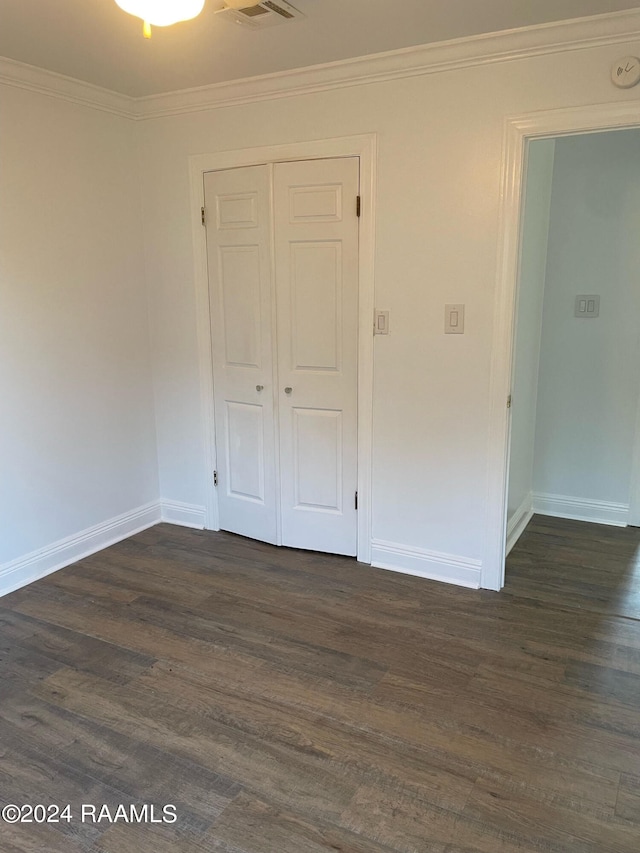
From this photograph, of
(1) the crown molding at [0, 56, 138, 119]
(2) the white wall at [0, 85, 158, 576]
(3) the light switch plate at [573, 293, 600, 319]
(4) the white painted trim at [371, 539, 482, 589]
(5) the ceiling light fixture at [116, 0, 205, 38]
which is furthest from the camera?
(3) the light switch plate at [573, 293, 600, 319]

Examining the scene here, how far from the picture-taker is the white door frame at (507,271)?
258 cm

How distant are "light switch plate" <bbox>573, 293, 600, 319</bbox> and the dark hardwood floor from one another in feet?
4.93

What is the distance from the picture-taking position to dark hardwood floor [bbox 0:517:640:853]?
1803mm

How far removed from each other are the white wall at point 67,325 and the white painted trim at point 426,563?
62.1 inches

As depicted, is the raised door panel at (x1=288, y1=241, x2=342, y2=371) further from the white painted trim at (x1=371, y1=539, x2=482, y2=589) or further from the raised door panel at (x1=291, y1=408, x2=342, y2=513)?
the white painted trim at (x1=371, y1=539, x2=482, y2=589)

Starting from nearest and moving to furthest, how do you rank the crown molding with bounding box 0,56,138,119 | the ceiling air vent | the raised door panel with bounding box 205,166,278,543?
1. the ceiling air vent
2. the crown molding with bounding box 0,56,138,119
3. the raised door panel with bounding box 205,166,278,543

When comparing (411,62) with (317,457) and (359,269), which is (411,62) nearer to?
(359,269)

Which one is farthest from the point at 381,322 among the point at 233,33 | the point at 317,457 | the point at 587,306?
the point at 587,306

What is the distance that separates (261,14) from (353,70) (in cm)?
74

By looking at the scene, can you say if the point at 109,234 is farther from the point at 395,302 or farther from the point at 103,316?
the point at 395,302

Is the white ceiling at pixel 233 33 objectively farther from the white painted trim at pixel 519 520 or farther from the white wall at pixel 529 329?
the white painted trim at pixel 519 520

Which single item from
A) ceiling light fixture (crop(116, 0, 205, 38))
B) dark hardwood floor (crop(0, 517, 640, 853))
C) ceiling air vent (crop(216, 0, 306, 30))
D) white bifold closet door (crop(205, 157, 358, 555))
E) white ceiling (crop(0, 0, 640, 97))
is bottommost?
dark hardwood floor (crop(0, 517, 640, 853))

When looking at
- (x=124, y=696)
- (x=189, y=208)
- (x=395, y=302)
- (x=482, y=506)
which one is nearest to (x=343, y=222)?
(x=395, y=302)

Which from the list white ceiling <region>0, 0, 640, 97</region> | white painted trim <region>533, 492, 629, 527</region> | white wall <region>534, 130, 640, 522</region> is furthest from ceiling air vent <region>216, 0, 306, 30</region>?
white painted trim <region>533, 492, 629, 527</region>
